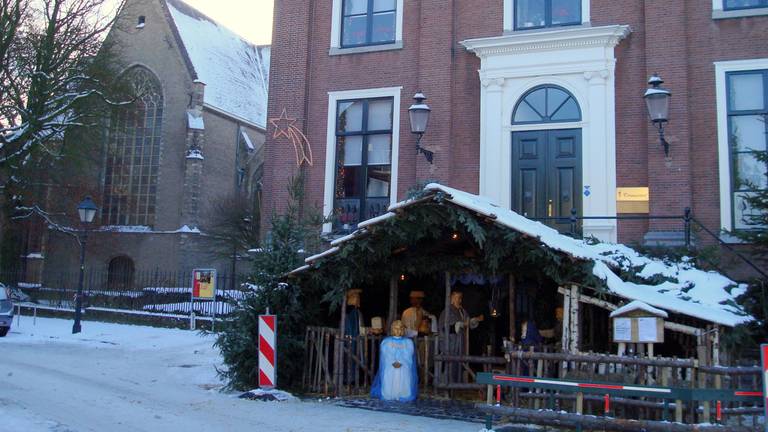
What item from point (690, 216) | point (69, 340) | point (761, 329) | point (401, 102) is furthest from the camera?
point (69, 340)

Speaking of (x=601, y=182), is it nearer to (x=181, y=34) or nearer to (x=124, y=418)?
(x=124, y=418)

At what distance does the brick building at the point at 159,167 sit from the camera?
38.2 meters

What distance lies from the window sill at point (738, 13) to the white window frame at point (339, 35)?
7.27 meters

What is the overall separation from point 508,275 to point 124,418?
255 inches

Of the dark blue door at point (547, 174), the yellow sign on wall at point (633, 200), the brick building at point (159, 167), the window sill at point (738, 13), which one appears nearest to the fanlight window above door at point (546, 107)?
the dark blue door at point (547, 174)

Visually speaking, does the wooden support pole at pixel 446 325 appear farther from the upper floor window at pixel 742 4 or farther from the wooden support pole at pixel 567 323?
the upper floor window at pixel 742 4

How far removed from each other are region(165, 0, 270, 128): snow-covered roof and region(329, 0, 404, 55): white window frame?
74.2ft

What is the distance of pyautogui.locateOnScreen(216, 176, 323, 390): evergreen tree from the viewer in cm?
1224

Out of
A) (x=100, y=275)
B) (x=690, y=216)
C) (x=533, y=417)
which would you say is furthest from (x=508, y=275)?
(x=100, y=275)

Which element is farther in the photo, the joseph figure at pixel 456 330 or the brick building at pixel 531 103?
the brick building at pixel 531 103

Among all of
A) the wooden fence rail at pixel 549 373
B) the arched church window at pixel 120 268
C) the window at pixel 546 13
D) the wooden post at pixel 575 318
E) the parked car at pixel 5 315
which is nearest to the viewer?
the wooden fence rail at pixel 549 373

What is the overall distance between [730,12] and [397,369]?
10.7m

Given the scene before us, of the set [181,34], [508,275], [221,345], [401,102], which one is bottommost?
[221,345]

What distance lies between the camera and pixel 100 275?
38.0m
